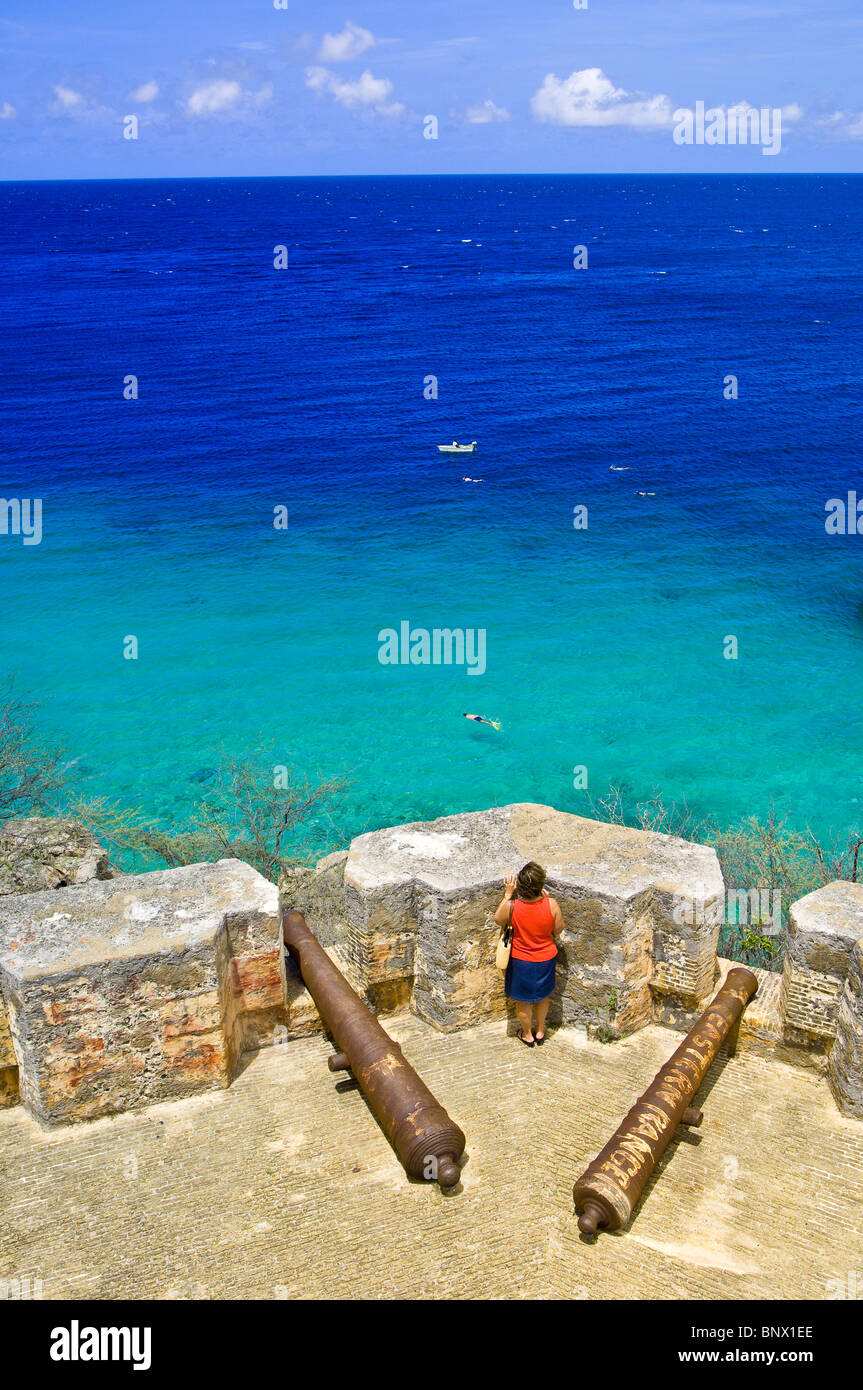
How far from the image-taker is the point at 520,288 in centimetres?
8319

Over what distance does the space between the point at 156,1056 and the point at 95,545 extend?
102 ft

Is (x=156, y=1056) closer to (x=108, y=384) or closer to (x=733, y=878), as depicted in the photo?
(x=733, y=878)

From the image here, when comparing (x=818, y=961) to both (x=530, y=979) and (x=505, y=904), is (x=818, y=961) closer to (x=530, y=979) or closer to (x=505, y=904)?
(x=530, y=979)

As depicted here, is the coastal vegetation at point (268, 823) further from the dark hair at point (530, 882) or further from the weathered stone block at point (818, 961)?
the dark hair at point (530, 882)

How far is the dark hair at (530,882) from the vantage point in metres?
5.80

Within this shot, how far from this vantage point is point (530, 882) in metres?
5.82

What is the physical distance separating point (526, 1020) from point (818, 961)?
67.4 inches

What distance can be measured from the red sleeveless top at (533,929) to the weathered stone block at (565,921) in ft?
0.72

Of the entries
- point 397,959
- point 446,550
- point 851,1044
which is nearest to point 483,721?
point 446,550

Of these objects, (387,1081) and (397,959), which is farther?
(397,959)

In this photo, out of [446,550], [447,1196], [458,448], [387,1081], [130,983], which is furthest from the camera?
[458,448]

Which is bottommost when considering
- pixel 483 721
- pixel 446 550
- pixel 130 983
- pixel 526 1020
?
pixel 483 721

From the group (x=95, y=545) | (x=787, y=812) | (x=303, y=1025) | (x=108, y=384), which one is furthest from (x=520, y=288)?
(x=303, y=1025)

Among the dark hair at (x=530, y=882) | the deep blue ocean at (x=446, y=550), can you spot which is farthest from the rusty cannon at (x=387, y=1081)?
the deep blue ocean at (x=446, y=550)
